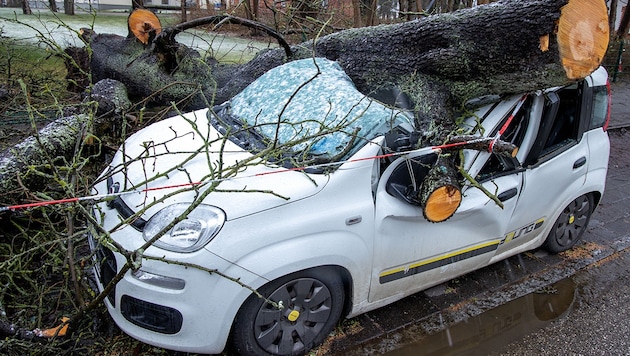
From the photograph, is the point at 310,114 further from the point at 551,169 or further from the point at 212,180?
the point at 551,169

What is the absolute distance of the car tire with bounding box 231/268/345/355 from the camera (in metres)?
2.80

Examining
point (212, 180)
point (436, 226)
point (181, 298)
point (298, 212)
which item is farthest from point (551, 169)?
point (181, 298)

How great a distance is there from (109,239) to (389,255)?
164cm

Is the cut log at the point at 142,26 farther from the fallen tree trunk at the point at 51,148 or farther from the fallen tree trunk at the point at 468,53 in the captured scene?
the fallen tree trunk at the point at 468,53

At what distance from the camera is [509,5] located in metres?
3.75

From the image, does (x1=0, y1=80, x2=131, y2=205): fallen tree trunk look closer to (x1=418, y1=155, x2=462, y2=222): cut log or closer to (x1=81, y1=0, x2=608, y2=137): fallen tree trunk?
(x1=81, y1=0, x2=608, y2=137): fallen tree trunk

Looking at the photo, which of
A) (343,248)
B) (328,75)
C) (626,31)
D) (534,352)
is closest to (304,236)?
(343,248)

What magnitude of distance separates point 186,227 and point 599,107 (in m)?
3.58

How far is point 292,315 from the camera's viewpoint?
9.68 feet

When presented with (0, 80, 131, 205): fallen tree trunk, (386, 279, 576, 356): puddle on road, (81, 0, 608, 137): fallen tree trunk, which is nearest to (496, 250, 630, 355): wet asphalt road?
(386, 279, 576, 356): puddle on road

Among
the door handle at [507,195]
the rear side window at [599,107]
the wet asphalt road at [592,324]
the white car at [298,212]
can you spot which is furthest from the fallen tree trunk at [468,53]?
the wet asphalt road at [592,324]

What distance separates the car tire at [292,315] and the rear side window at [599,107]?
2.74 metres

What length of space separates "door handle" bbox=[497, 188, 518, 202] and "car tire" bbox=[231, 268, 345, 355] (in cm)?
135

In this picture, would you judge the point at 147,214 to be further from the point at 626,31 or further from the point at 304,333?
the point at 626,31
